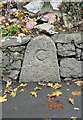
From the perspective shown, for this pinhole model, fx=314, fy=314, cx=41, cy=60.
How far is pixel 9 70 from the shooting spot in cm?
566

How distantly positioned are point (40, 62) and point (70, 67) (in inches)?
21.5

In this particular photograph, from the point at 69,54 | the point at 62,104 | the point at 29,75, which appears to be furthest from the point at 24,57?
the point at 62,104

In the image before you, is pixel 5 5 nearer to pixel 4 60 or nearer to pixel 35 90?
pixel 4 60

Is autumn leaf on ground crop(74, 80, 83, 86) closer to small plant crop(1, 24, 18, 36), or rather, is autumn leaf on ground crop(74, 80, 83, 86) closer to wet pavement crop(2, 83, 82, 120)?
wet pavement crop(2, 83, 82, 120)

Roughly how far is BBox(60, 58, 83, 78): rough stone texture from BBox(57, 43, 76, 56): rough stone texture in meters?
0.11

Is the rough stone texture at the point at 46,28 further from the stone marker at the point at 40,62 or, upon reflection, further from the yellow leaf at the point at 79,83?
the yellow leaf at the point at 79,83

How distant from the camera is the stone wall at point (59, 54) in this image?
5.51m

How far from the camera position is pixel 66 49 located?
18.2ft

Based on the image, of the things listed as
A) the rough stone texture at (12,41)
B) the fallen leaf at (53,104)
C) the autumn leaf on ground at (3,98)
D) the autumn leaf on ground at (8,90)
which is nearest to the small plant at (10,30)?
the rough stone texture at (12,41)

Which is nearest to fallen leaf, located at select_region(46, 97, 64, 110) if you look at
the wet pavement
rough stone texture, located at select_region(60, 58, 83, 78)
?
the wet pavement

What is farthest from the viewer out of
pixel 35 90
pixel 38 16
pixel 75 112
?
pixel 38 16

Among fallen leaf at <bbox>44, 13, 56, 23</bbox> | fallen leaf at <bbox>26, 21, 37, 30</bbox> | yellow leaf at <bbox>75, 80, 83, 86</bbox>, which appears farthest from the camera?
fallen leaf at <bbox>44, 13, 56, 23</bbox>

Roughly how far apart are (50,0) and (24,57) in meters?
1.53

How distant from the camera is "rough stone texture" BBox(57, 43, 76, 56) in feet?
18.2
